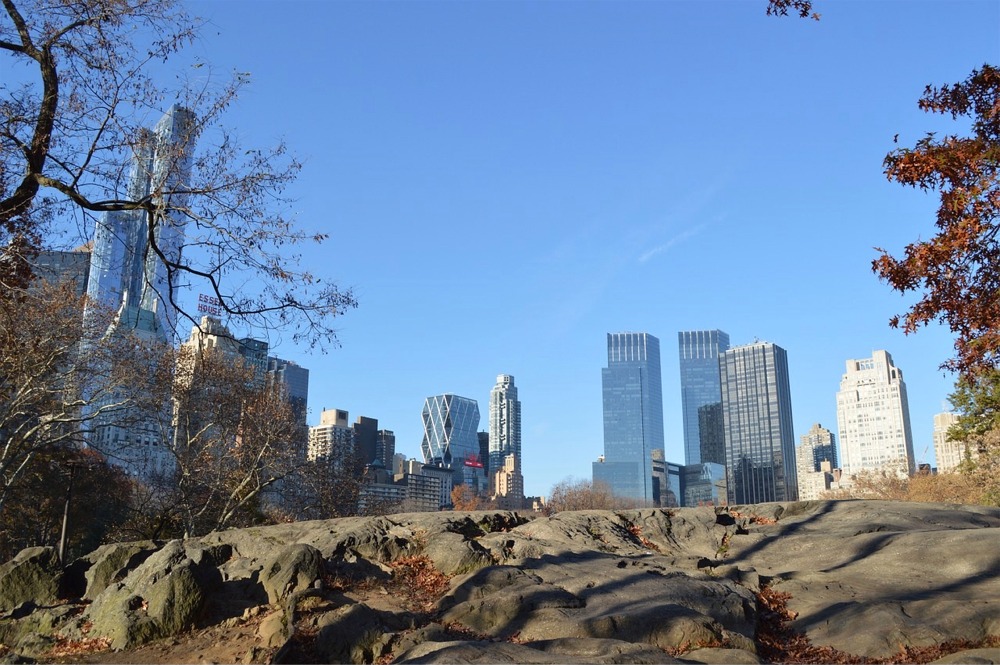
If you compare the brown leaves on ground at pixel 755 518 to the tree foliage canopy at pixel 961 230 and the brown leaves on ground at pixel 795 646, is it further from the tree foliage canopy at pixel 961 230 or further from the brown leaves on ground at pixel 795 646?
the tree foliage canopy at pixel 961 230

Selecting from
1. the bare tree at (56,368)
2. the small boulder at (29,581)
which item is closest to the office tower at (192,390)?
the bare tree at (56,368)

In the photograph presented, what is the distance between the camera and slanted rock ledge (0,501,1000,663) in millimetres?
12227

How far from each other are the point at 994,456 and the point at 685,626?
35.8m

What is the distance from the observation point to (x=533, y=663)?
9945 millimetres

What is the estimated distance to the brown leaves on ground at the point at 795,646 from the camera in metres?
11.5

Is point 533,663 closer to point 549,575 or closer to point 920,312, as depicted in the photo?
point 549,575

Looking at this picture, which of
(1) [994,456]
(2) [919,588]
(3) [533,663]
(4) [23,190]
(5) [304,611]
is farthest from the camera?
(1) [994,456]

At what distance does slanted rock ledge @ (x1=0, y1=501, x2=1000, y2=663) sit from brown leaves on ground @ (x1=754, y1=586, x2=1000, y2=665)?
0.22ft

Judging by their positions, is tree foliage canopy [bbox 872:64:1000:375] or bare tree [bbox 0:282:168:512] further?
bare tree [bbox 0:282:168:512]

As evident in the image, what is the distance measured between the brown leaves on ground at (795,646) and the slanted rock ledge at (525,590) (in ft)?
0.22

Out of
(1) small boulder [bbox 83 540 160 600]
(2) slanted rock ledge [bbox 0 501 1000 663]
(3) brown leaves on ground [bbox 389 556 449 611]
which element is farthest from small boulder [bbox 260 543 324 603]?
(1) small boulder [bbox 83 540 160 600]

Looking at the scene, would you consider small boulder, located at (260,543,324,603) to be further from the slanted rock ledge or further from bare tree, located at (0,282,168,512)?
bare tree, located at (0,282,168,512)

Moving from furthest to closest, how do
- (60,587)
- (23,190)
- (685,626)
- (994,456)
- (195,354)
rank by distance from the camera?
(994,456)
(195,354)
(60,587)
(685,626)
(23,190)

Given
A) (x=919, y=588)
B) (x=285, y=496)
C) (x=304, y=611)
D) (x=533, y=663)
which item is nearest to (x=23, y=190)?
(x=304, y=611)
